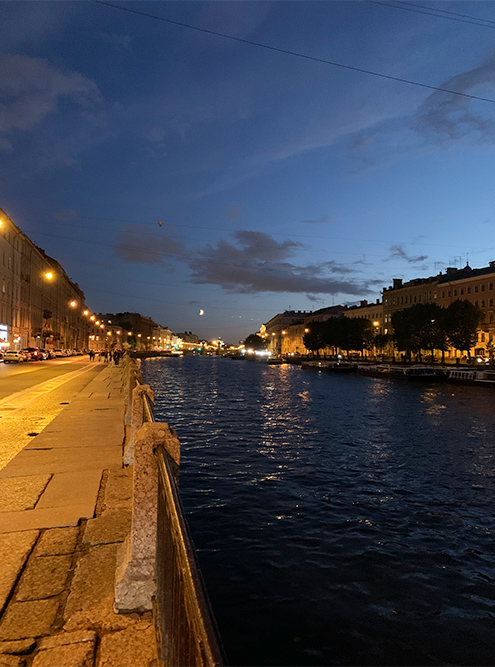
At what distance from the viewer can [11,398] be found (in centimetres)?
1880

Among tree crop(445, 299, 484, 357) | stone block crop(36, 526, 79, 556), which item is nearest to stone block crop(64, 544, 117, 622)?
stone block crop(36, 526, 79, 556)

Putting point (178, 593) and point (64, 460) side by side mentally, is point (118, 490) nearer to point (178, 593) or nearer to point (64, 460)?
point (64, 460)

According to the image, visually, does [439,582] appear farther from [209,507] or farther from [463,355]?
[463,355]

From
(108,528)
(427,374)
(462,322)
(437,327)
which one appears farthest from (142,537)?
(437,327)

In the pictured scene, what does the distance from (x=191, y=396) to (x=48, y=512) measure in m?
33.6

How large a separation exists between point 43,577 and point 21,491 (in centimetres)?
282

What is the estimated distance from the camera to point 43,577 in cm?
438

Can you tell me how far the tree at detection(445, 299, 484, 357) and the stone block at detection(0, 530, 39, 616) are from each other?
77.6m

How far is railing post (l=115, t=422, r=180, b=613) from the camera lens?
3.82 metres

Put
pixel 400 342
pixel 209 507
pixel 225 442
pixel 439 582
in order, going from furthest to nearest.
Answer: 1. pixel 400 342
2. pixel 225 442
3. pixel 209 507
4. pixel 439 582

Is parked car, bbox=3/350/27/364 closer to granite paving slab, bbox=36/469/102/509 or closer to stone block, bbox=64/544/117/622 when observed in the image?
granite paving slab, bbox=36/469/102/509

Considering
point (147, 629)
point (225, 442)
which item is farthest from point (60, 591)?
point (225, 442)

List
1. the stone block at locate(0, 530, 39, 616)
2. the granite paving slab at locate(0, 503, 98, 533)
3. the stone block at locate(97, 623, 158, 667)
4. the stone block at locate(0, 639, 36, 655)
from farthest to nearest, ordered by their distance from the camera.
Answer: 1. the granite paving slab at locate(0, 503, 98, 533)
2. the stone block at locate(0, 530, 39, 616)
3. the stone block at locate(0, 639, 36, 655)
4. the stone block at locate(97, 623, 158, 667)

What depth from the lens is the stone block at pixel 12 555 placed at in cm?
420
